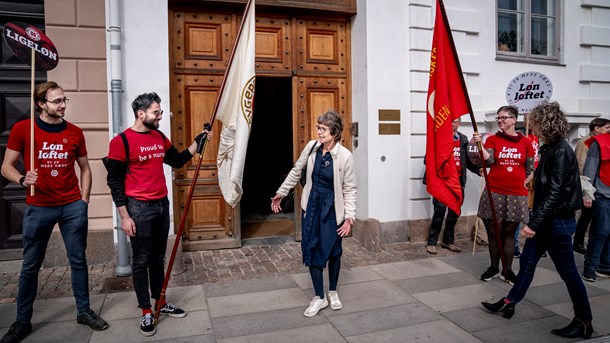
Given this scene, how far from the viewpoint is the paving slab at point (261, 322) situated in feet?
13.6

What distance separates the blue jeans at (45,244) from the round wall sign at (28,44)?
54.2 inches

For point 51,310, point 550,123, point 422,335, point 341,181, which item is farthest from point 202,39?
point 422,335

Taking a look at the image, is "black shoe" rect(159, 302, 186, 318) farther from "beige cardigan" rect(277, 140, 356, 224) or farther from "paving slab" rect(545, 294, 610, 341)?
"paving slab" rect(545, 294, 610, 341)

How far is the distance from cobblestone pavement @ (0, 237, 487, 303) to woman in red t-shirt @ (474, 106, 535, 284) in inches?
58.8

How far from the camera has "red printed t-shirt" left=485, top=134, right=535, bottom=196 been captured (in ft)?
17.4

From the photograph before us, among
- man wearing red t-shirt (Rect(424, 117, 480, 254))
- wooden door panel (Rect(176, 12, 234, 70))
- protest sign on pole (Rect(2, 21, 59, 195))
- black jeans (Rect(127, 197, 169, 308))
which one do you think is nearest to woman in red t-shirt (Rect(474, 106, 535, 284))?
man wearing red t-shirt (Rect(424, 117, 480, 254))

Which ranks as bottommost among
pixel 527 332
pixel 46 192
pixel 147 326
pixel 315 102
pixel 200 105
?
pixel 527 332

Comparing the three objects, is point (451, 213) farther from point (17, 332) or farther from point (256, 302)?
point (17, 332)

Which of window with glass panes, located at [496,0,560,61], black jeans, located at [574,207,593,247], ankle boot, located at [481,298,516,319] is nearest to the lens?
ankle boot, located at [481,298,516,319]

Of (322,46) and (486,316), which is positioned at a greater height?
(322,46)

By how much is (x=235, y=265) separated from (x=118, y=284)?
58.6 inches

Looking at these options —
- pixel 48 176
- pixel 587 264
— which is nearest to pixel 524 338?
pixel 587 264

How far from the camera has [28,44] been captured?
415 cm

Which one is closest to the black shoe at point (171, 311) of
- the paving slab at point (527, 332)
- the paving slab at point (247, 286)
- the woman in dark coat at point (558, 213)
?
the paving slab at point (247, 286)
